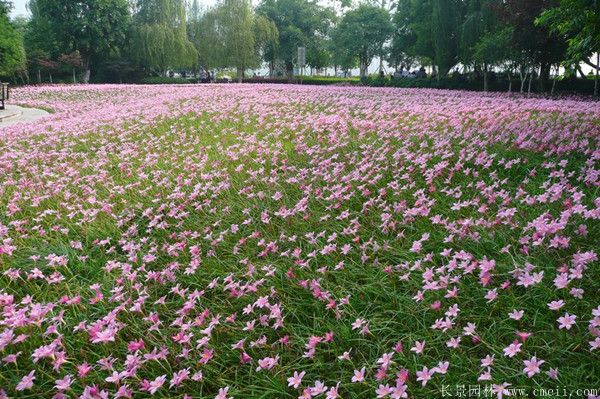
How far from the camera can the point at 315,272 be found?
10.0ft

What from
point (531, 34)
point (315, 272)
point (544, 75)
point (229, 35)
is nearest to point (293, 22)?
point (229, 35)

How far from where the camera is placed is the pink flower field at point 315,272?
2107 mm

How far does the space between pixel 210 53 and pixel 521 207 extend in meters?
35.0

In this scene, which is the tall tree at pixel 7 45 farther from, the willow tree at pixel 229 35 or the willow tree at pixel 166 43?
the willow tree at pixel 229 35

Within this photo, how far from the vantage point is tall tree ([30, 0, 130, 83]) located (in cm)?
4047

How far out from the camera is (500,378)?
190 centimetres

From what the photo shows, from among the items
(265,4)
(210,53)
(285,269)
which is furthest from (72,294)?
(265,4)

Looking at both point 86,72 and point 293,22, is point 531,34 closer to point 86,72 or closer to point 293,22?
point 293,22

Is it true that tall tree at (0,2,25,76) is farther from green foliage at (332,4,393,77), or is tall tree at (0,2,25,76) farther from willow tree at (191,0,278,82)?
green foliage at (332,4,393,77)

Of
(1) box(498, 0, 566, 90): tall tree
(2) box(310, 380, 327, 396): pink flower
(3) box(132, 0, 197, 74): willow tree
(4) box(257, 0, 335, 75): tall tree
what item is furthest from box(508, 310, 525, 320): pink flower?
(4) box(257, 0, 335, 75): tall tree

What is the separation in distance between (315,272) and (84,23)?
4467 centimetres

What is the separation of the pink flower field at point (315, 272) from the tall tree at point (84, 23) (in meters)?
40.0

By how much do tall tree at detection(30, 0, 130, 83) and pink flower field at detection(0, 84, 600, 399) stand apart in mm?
39965

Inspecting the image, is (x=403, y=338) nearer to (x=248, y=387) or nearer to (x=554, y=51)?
(x=248, y=387)
